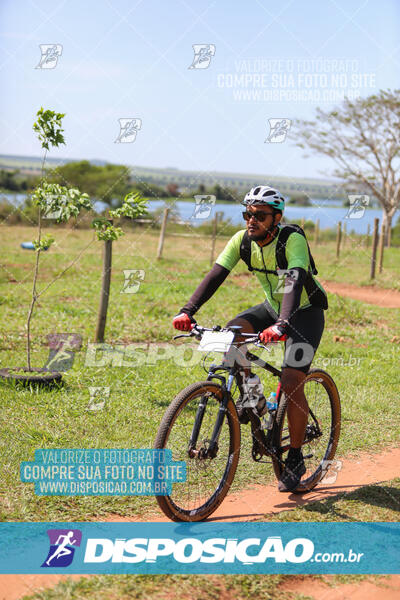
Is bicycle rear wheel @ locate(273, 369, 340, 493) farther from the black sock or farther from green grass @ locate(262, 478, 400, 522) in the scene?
green grass @ locate(262, 478, 400, 522)

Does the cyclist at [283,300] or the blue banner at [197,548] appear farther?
the cyclist at [283,300]

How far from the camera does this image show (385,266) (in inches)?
898

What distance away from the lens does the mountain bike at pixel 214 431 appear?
395 centimetres

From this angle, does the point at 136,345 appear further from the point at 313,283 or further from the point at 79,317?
the point at 313,283

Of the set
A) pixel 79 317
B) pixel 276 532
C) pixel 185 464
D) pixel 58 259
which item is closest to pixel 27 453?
pixel 185 464

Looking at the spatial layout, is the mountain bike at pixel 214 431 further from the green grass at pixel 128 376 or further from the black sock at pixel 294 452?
the green grass at pixel 128 376

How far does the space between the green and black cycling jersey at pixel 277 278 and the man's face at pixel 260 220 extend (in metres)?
0.12

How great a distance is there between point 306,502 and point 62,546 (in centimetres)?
186

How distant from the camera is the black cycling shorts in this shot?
4477 mm

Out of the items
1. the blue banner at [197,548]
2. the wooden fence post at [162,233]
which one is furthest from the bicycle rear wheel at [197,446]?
the wooden fence post at [162,233]

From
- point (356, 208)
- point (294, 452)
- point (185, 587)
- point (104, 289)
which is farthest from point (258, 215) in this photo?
point (356, 208)

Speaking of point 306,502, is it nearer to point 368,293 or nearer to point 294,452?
point 294,452

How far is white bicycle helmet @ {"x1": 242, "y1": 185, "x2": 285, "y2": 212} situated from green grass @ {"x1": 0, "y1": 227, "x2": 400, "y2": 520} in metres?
2.19

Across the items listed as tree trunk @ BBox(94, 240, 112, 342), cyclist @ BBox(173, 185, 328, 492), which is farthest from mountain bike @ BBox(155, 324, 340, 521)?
tree trunk @ BBox(94, 240, 112, 342)
